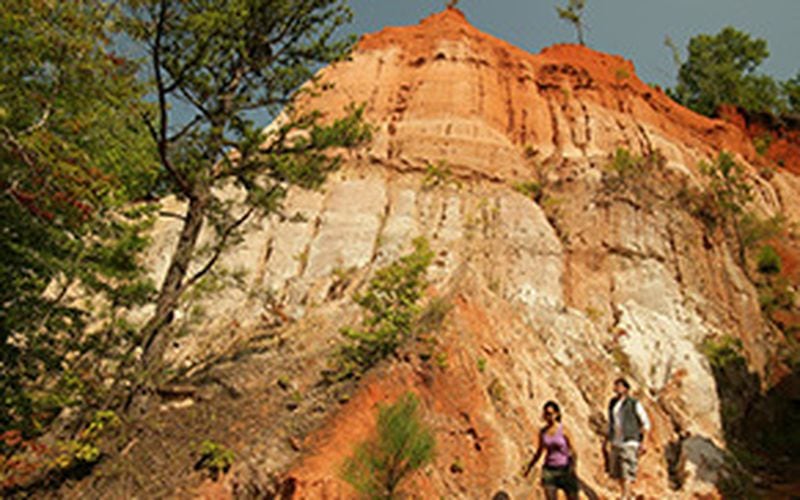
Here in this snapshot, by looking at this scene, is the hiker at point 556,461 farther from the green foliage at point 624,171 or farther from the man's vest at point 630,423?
the green foliage at point 624,171

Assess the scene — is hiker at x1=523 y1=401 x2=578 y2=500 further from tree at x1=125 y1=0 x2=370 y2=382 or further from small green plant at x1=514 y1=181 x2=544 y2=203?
small green plant at x1=514 y1=181 x2=544 y2=203

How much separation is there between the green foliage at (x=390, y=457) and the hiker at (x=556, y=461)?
143 centimetres

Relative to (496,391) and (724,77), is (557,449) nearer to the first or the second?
(496,391)

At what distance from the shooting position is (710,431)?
1144cm

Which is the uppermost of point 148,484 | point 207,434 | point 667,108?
point 667,108

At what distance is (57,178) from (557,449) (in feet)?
21.7

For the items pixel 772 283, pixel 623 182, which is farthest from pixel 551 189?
pixel 772 283

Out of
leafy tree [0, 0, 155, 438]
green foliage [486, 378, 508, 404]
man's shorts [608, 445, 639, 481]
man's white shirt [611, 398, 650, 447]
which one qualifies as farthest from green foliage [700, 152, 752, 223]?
leafy tree [0, 0, 155, 438]

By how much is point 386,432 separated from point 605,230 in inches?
507

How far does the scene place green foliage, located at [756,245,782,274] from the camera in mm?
19594

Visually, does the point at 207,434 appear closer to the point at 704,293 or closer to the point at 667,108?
the point at 704,293

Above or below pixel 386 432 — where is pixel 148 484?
below

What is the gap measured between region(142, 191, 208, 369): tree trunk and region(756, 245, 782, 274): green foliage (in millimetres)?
19730

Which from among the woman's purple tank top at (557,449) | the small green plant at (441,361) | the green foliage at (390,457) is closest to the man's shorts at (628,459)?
the woman's purple tank top at (557,449)
